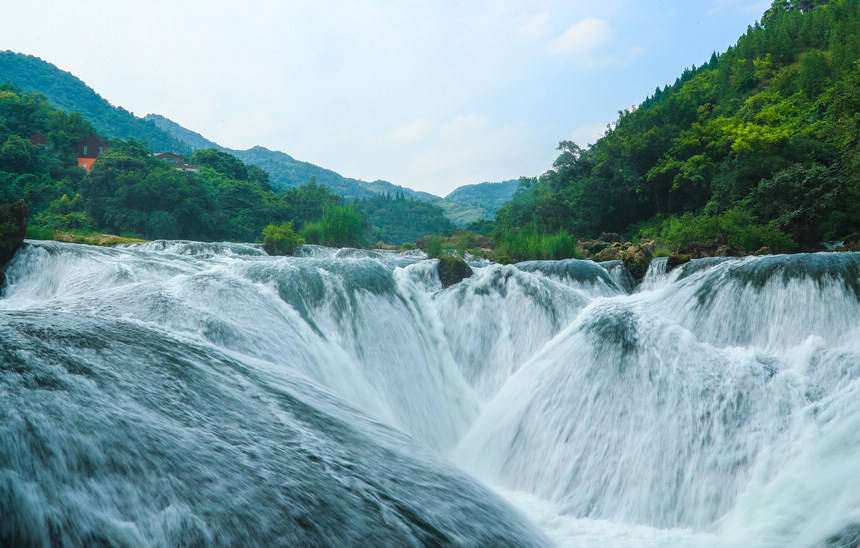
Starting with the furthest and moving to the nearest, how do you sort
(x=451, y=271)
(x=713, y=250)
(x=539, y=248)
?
(x=539, y=248) → (x=713, y=250) → (x=451, y=271)

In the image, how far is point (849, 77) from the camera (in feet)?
43.4

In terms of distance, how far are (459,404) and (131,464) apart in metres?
5.01

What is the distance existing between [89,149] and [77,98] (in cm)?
7708

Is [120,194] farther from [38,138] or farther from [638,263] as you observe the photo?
[638,263]

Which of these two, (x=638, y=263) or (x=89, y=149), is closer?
(x=638, y=263)

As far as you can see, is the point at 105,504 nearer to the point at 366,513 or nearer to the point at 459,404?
the point at 366,513

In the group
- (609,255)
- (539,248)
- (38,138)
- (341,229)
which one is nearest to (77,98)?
(38,138)

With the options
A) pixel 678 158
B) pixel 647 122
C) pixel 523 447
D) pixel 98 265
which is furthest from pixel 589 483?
pixel 647 122

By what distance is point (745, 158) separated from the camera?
658 inches

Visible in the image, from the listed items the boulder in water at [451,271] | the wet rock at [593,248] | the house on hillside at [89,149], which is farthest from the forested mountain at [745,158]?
the house on hillside at [89,149]

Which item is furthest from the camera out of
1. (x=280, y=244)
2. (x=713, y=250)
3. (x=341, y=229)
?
(x=341, y=229)

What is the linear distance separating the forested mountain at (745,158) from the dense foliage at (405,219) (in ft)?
108

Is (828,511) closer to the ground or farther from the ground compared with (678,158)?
closer to the ground

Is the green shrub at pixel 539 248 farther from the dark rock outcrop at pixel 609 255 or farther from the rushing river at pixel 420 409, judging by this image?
the rushing river at pixel 420 409
